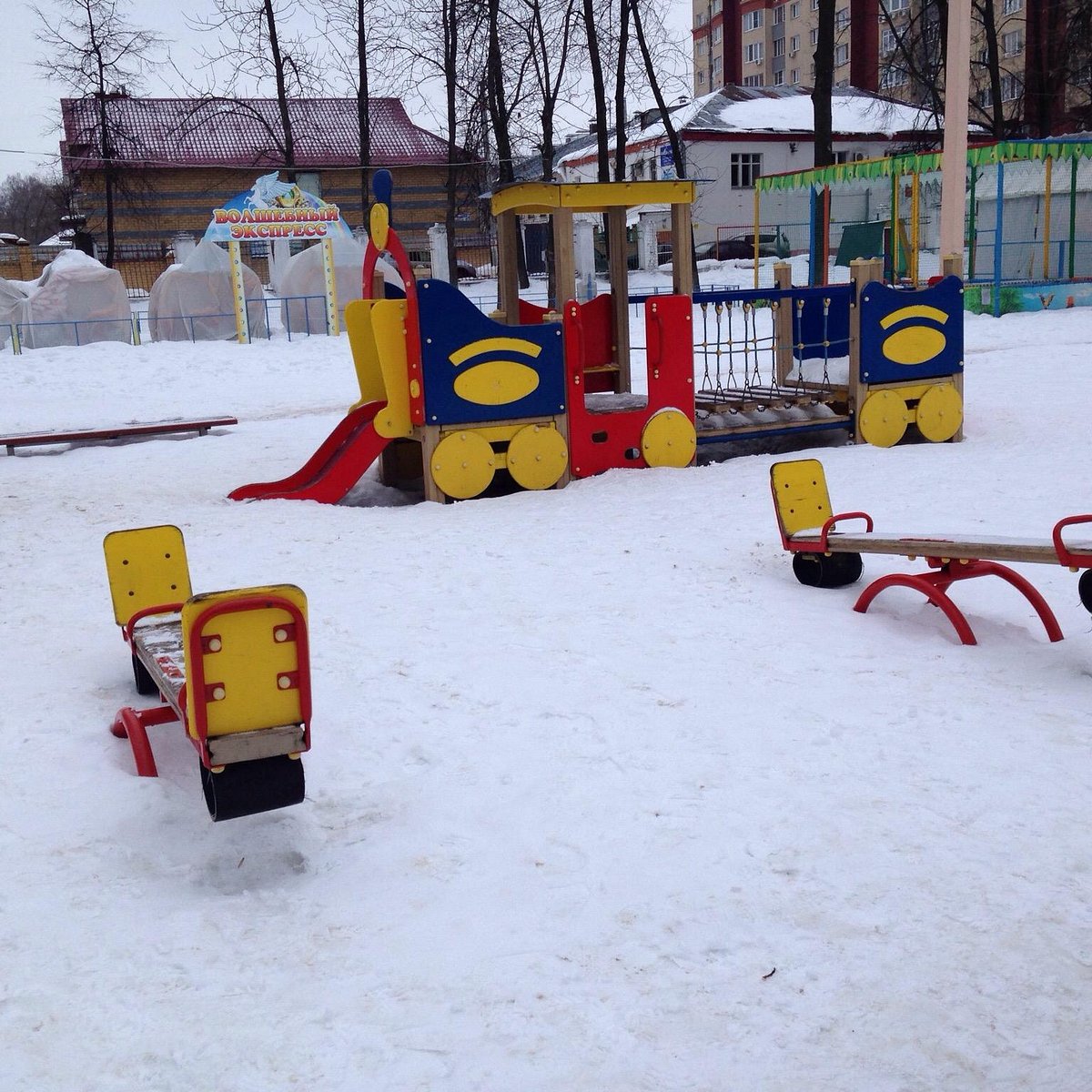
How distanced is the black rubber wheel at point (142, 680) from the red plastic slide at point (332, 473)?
395 cm

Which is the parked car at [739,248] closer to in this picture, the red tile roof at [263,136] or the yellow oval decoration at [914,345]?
the red tile roof at [263,136]

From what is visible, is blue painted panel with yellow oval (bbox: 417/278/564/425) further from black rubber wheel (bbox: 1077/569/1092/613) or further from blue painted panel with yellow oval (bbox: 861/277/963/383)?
black rubber wheel (bbox: 1077/569/1092/613)

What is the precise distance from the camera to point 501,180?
26.3 metres

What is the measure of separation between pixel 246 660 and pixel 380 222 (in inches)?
238

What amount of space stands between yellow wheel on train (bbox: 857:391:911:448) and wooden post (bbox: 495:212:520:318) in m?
3.00

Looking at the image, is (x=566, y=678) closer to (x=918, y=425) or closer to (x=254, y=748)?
(x=254, y=748)

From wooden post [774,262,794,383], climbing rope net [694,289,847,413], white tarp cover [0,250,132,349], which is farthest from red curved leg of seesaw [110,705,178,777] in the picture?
white tarp cover [0,250,132,349]

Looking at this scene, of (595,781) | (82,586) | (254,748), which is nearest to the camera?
(254,748)

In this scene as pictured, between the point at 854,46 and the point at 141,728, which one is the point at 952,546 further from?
the point at 854,46

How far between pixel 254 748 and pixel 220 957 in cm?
55

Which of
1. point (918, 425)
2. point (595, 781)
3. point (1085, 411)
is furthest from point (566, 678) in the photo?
point (1085, 411)

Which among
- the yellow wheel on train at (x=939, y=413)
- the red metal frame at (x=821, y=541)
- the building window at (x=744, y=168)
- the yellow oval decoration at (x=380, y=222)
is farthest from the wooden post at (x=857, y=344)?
the building window at (x=744, y=168)

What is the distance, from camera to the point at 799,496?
5.94 meters

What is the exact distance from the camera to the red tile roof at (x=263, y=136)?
38.9 metres
